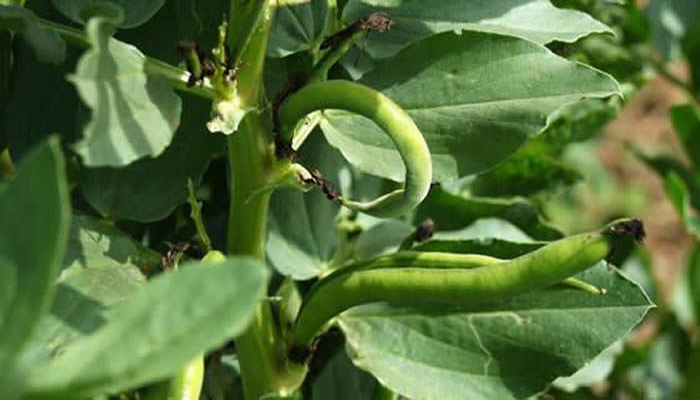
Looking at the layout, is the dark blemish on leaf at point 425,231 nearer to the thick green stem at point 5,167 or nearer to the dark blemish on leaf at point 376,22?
the dark blemish on leaf at point 376,22

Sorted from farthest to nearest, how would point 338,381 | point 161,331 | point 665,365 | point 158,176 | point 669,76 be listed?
point 665,365
point 669,76
point 338,381
point 158,176
point 161,331

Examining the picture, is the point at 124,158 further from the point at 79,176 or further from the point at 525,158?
the point at 525,158

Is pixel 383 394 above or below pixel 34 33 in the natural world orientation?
below

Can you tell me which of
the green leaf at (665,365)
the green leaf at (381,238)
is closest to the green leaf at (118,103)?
the green leaf at (381,238)

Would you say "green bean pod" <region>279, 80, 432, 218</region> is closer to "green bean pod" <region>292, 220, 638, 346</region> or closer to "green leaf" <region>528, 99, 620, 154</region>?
"green bean pod" <region>292, 220, 638, 346</region>

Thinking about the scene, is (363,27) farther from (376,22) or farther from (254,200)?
(254,200)

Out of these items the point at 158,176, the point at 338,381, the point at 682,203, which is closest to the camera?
the point at 158,176

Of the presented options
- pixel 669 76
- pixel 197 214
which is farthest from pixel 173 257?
pixel 669 76

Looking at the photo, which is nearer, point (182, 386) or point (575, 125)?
point (182, 386)
